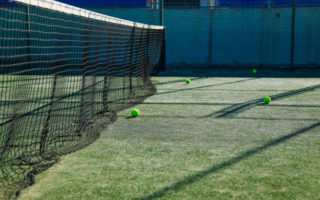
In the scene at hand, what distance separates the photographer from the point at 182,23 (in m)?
12.8

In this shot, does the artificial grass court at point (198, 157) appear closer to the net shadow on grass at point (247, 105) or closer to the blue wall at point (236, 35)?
the net shadow on grass at point (247, 105)

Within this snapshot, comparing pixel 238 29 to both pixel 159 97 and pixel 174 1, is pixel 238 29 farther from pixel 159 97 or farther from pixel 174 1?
pixel 159 97

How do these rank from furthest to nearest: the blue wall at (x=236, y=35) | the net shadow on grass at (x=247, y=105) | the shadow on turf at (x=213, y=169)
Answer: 1. the blue wall at (x=236, y=35)
2. the net shadow on grass at (x=247, y=105)
3. the shadow on turf at (x=213, y=169)

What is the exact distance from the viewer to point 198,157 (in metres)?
3.27

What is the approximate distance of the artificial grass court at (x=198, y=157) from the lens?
2.53 metres

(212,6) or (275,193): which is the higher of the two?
(212,6)

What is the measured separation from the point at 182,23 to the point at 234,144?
9.65 metres

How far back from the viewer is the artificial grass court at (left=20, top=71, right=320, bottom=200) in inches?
99.7

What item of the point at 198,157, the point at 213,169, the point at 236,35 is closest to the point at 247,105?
the point at 198,157

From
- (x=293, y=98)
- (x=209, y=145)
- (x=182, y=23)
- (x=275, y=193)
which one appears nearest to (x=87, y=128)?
(x=209, y=145)

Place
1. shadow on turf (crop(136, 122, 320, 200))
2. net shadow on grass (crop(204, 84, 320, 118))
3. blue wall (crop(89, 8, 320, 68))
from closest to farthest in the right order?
1. shadow on turf (crop(136, 122, 320, 200))
2. net shadow on grass (crop(204, 84, 320, 118))
3. blue wall (crop(89, 8, 320, 68))

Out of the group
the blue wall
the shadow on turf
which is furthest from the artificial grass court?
the blue wall

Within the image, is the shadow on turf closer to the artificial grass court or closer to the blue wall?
the artificial grass court

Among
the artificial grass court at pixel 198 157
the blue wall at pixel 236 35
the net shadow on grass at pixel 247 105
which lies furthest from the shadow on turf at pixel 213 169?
the blue wall at pixel 236 35
